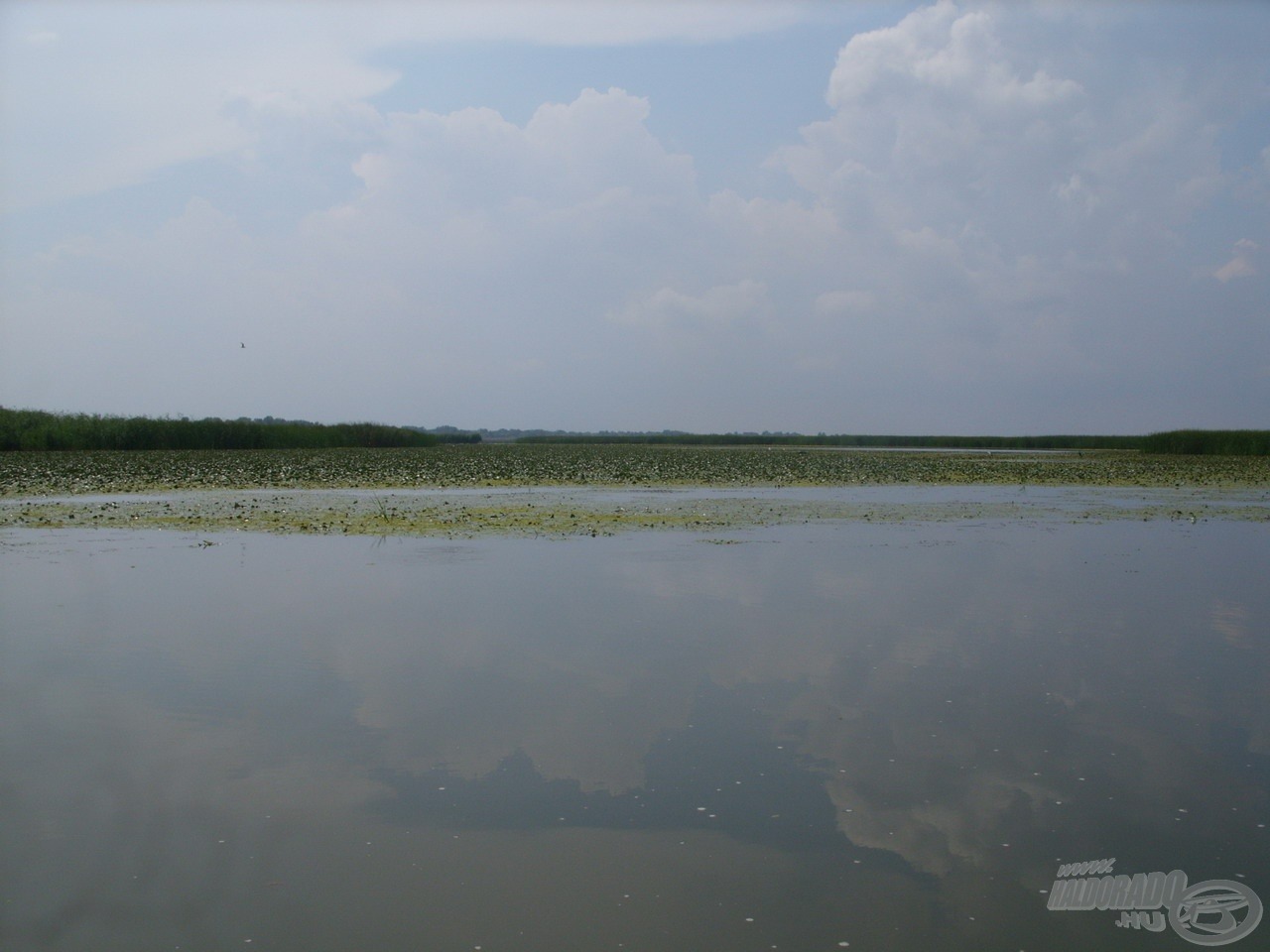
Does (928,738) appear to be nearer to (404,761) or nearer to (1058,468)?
(404,761)

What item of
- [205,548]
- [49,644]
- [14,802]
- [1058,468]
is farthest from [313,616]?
[1058,468]

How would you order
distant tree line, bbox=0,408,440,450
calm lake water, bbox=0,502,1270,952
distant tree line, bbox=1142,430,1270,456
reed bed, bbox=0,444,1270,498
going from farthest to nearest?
distant tree line, bbox=1142,430,1270,456
distant tree line, bbox=0,408,440,450
reed bed, bbox=0,444,1270,498
calm lake water, bbox=0,502,1270,952

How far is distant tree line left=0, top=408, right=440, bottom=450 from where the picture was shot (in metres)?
42.9

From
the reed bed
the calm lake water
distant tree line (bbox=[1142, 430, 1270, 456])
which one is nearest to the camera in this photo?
the calm lake water

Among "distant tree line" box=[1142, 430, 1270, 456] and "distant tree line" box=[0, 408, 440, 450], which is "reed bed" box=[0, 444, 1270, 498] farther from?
"distant tree line" box=[1142, 430, 1270, 456]

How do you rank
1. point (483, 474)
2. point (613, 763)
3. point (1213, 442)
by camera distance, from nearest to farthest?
point (613, 763) < point (483, 474) < point (1213, 442)

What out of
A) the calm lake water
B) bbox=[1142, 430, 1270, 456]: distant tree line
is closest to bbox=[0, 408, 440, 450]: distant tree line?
the calm lake water

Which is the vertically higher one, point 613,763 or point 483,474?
point 483,474

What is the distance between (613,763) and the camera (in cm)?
551

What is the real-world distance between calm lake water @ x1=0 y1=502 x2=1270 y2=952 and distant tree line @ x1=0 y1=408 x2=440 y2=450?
37692mm

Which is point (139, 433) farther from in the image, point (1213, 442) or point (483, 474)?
point (1213, 442)

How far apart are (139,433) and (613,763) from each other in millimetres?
46463

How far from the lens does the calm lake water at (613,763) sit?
3.95 m

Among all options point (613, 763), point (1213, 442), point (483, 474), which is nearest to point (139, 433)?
point (483, 474)
